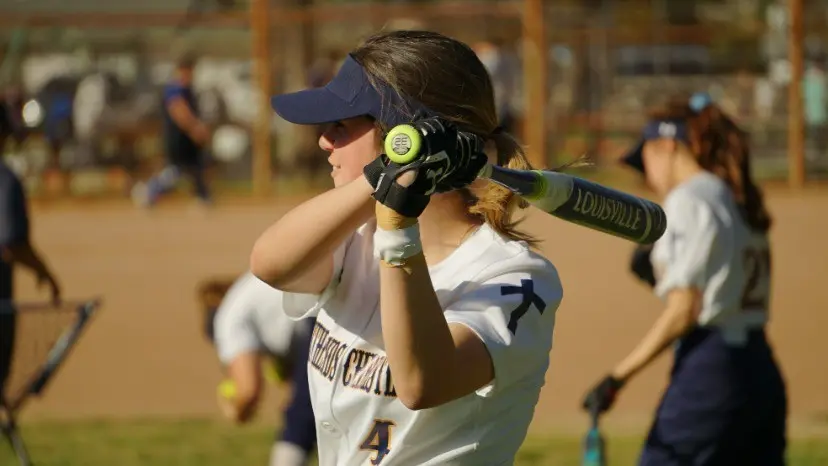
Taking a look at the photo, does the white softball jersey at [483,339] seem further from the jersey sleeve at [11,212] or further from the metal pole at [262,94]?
the metal pole at [262,94]

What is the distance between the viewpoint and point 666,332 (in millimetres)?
5035

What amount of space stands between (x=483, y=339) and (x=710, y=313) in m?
2.73

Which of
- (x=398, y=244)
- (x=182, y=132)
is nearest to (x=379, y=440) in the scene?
(x=398, y=244)

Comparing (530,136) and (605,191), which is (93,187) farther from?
(605,191)

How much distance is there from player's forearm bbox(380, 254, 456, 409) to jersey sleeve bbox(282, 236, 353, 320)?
0.41 metres

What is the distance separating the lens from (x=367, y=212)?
255 cm

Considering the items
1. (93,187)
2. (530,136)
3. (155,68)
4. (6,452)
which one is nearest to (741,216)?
(6,452)

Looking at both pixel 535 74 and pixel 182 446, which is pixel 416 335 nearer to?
pixel 182 446

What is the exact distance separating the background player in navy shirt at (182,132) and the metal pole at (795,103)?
500 centimetres

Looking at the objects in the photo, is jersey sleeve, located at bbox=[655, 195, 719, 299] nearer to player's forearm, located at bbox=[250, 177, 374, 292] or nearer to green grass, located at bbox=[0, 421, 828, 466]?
player's forearm, located at bbox=[250, 177, 374, 292]

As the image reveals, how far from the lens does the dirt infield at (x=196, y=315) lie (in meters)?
9.82

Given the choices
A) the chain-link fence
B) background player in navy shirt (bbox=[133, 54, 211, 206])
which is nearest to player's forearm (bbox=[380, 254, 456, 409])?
the chain-link fence

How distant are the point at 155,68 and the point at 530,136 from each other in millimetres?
4440

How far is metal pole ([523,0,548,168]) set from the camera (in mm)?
11359
